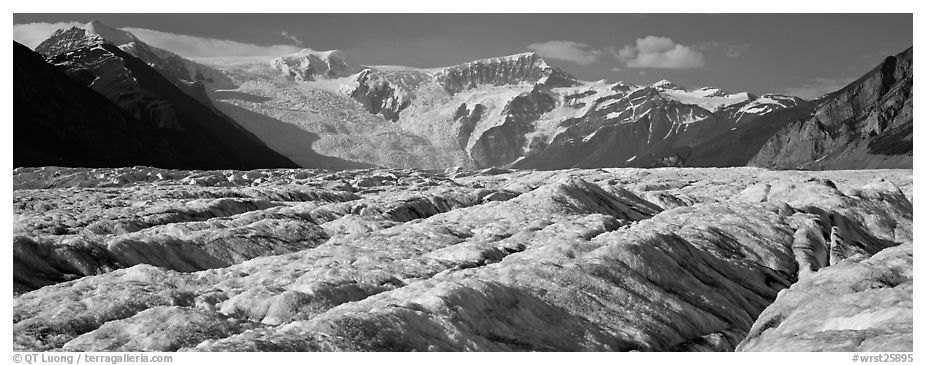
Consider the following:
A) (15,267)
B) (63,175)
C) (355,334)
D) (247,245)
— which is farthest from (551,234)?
(63,175)

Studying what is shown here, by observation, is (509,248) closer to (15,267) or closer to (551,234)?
(551,234)

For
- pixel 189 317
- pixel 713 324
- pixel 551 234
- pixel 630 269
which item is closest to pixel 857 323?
pixel 713 324

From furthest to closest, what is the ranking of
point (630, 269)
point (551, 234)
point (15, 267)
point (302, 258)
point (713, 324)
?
point (551, 234), point (302, 258), point (15, 267), point (630, 269), point (713, 324)

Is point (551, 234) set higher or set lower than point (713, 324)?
higher
